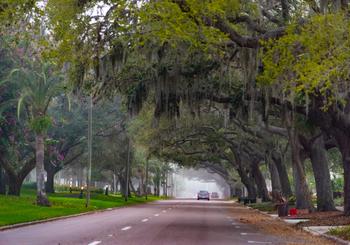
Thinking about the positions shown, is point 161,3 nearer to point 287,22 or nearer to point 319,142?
point 287,22

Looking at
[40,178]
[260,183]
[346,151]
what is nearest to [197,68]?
[346,151]

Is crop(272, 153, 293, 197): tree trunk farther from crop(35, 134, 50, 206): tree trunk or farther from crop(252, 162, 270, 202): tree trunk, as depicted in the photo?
crop(35, 134, 50, 206): tree trunk

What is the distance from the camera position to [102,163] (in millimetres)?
68812

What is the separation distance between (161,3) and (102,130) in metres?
44.8

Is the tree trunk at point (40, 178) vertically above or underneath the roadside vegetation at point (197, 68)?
underneath

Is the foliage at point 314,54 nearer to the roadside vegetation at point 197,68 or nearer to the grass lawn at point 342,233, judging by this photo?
the roadside vegetation at point 197,68

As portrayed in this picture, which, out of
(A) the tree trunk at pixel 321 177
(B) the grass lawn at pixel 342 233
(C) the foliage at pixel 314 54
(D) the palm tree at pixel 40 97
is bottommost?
(B) the grass lawn at pixel 342 233

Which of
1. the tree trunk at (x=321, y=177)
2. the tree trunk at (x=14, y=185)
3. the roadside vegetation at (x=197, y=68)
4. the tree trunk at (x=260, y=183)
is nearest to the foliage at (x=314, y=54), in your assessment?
the roadside vegetation at (x=197, y=68)

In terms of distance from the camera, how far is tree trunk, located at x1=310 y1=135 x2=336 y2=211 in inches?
1307

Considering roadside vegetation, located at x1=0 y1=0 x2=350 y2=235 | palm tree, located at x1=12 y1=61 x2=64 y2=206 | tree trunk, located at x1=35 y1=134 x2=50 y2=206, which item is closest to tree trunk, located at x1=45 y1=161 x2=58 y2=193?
roadside vegetation, located at x1=0 y1=0 x2=350 y2=235

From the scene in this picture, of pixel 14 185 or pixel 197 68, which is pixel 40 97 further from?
pixel 197 68

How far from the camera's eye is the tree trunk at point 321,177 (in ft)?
109

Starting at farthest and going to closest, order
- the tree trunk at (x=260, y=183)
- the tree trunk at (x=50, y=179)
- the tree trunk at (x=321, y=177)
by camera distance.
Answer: the tree trunk at (x=50, y=179)
the tree trunk at (x=260, y=183)
the tree trunk at (x=321, y=177)

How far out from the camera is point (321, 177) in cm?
3322
